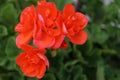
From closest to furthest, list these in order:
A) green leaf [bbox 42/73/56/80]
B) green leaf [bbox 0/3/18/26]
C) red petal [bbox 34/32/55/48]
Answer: red petal [bbox 34/32/55/48] < green leaf [bbox 42/73/56/80] < green leaf [bbox 0/3/18/26]

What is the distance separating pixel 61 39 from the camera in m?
0.74

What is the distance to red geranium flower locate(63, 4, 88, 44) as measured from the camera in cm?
77

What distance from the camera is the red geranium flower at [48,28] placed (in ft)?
2.42

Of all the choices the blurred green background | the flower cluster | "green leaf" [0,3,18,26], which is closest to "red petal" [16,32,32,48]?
the flower cluster

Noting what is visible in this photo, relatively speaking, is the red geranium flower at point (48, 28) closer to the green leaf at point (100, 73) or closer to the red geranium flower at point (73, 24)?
the red geranium flower at point (73, 24)

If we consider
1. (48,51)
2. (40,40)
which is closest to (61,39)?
(40,40)

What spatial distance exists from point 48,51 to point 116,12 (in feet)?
1.00

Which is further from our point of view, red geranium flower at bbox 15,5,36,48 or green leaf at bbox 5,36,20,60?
green leaf at bbox 5,36,20,60

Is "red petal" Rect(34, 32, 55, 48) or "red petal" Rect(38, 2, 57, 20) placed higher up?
"red petal" Rect(38, 2, 57, 20)

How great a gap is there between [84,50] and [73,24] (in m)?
0.28

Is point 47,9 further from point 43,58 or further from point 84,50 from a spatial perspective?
point 84,50

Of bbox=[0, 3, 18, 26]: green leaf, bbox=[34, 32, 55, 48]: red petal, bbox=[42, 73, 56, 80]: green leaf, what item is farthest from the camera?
bbox=[0, 3, 18, 26]: green leaf

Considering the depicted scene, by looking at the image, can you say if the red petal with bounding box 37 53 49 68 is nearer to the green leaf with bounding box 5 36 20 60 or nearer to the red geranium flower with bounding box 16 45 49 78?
the red geranium flower with bounding box 16 45 49 78

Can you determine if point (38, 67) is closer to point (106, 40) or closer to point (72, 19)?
point (72, 19)
